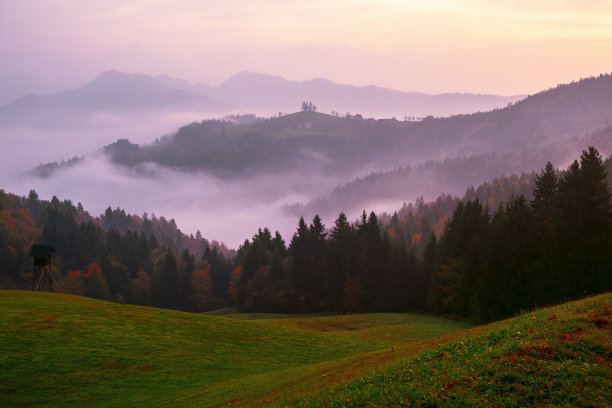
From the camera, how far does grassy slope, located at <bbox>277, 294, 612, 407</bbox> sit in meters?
15.5

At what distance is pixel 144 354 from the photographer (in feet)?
134

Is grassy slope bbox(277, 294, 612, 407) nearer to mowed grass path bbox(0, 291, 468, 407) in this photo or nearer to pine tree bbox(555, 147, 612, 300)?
A: mowed grass path bbox(0, 291, 468, 407)

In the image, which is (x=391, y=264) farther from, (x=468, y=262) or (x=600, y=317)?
(x=600, y=317)

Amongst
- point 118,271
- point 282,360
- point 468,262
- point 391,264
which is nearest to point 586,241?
point 468,262

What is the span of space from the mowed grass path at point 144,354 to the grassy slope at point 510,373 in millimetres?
7687

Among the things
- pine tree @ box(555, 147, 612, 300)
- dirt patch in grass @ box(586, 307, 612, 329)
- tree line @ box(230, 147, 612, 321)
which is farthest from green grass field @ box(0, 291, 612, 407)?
pine tree @ box(555, 147, 612, 300)

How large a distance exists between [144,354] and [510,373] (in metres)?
31.6

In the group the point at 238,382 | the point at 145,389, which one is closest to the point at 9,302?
the point at 145,389

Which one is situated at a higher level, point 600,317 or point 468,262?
point 468,262

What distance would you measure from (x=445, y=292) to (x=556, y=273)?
28985mm

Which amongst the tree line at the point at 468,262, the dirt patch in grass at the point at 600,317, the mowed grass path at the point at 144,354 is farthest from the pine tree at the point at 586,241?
the dirt patch in grass at the point at 600,317

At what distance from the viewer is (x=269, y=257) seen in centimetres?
13350

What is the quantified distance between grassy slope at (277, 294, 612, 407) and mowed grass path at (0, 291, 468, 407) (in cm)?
769

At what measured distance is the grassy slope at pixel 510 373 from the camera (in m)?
15.5
